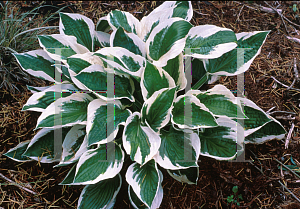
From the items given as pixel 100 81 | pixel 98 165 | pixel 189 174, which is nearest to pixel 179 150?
pixel 189 174

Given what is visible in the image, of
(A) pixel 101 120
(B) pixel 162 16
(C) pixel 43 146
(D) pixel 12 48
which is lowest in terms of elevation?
(C) pixel 43 146

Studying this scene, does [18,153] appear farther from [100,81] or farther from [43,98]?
[100,81]

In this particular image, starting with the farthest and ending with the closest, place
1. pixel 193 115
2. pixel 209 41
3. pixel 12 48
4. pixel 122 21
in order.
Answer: pixel 12 48
pixel 122 21
pixel 209 41
pixel 193 115

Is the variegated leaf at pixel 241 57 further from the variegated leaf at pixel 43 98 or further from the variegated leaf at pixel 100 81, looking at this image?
the variegated leaf at pixel 43 98

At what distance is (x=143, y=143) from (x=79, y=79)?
391 millimetres

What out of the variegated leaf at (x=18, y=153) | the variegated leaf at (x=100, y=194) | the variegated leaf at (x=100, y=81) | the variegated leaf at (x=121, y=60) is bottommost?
the variegated leaf at (x=100, y=194)

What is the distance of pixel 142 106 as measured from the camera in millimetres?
1104

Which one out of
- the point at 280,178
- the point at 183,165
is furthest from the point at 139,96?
the point at 280,178

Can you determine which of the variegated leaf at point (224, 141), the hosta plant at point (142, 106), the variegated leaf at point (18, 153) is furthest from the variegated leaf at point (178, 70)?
the variegated leaf at point (18, 153)

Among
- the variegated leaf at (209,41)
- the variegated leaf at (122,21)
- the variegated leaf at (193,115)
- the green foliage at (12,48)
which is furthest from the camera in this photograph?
the green foliage at (12,48)

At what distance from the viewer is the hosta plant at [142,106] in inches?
40.8

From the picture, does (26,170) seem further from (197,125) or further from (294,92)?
(294,92)

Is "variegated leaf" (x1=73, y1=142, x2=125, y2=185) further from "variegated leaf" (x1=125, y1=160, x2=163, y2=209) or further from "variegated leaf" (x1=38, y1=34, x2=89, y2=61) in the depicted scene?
"variegated leaf" (x1=38, y1=34, x2=89, y2=61)

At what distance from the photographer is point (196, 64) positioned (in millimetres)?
1387
